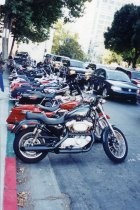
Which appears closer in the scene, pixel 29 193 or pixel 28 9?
pixel 29 193

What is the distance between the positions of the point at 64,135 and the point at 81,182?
1.04 m

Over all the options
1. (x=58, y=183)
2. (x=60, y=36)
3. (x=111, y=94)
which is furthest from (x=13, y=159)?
(x=60, y=36)

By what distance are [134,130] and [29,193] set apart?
580 cm

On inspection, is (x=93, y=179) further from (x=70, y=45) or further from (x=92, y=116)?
(x=70, y=45)

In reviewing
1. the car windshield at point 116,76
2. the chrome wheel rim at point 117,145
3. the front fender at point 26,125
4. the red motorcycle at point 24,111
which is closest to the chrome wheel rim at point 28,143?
the front fender at point 26,125

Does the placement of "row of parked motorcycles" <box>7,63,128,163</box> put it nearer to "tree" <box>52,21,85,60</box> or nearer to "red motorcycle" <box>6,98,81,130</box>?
"red motorcycle" <box>6,98,81,130</box>

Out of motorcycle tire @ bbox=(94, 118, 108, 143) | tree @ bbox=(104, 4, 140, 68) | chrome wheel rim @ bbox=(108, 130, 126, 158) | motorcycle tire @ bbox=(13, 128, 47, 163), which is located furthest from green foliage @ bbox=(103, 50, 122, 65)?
motorcycle tire @ bbox=(13, 128, 47, 163)

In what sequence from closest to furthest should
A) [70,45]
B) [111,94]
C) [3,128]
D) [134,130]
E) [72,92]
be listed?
[3,128] → [134,130] → [72,92] → [111,94] → [70,45]

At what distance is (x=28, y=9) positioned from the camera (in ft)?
86.5

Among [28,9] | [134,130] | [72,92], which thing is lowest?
[134,130]

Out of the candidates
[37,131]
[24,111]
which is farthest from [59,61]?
[37,131]

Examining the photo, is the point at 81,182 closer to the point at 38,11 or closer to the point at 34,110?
the point at 34,110

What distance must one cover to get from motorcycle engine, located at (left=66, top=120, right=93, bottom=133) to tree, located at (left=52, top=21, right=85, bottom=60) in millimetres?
72555

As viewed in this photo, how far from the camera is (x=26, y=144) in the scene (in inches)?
254
